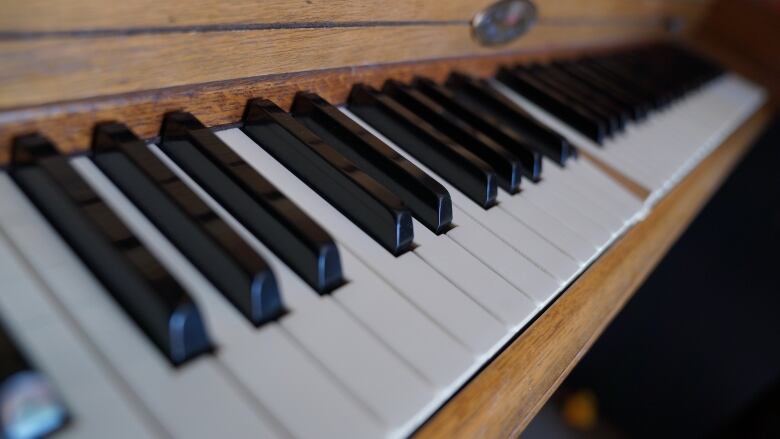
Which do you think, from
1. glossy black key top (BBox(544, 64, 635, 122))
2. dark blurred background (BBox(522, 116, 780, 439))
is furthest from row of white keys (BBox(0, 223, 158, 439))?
dark blurred background (BBox(522, 116, 780, 439))

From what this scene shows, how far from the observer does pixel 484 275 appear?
674 millimetres

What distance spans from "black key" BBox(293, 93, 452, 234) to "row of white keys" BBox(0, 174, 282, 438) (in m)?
0.33

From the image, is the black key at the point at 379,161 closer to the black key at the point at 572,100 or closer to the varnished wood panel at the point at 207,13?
the varnished wood panel at the point at 207,13

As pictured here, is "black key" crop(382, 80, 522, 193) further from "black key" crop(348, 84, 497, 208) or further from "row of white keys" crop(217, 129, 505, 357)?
"row of white keys" crop(217, 129, 505, 357)

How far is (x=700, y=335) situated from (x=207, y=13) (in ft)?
7.56

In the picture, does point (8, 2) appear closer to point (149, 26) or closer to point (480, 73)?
point (149, 26)

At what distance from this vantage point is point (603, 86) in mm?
1478

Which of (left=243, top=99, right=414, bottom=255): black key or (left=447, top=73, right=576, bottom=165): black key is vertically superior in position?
(left=243, top=99, right=414, bottom=255): black key

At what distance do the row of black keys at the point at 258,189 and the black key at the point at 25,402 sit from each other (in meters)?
0.09

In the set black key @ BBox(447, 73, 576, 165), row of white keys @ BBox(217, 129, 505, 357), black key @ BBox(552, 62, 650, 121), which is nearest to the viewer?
row of white keys @ BBox(217, 129, 505, 357)

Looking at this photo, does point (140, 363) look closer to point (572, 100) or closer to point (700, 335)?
point (572, 100)

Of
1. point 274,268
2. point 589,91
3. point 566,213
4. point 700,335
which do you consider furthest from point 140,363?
point 700,335

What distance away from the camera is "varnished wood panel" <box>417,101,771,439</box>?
0.53m

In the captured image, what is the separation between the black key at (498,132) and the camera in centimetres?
94
